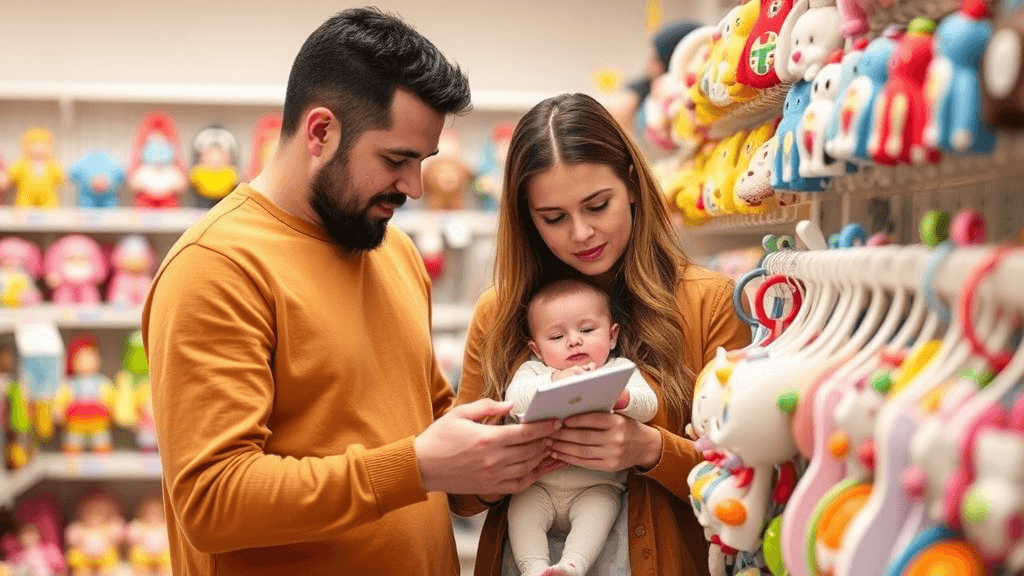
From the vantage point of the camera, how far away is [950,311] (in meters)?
1.04

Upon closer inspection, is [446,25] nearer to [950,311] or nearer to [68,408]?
[68,408]

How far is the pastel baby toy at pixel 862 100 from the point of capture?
1109 millimetres

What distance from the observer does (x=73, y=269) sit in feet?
14.2

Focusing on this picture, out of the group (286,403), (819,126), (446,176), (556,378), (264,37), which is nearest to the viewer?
(819,126)

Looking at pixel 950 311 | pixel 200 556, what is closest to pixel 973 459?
pixel 950 311

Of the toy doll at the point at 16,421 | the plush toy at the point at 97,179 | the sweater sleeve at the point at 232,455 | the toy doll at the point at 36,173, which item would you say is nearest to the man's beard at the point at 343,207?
the sweater sleeve at the point at 232,455

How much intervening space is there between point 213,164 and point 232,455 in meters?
3.08

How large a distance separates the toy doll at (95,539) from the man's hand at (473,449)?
302 centimetres

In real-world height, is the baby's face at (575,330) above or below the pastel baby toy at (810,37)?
below

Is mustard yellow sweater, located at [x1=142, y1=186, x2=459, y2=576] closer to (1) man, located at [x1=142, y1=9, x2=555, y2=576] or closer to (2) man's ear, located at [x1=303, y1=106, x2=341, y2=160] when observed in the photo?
(1) man, located at [x1=142, y1=9, x2=555, y2=576]

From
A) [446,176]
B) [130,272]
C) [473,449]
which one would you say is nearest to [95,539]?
[130,272]

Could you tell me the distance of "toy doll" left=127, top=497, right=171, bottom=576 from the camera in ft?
13.8

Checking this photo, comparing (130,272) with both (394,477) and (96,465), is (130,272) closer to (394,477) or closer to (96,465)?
(96,465)

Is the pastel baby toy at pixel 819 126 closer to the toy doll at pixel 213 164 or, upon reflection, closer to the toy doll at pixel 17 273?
the toy doll at pixel 213 164
